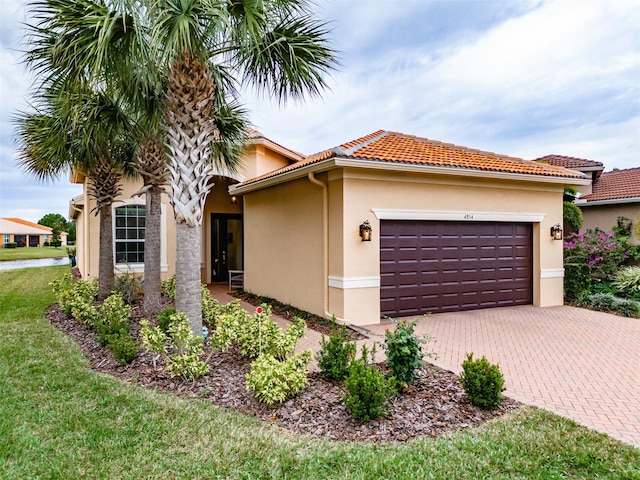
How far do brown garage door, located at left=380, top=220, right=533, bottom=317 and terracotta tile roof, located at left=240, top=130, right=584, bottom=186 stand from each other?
1500mm

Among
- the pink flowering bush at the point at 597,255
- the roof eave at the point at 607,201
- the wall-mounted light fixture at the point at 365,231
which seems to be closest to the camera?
the wall-mounted light fixture at the point at 365,231

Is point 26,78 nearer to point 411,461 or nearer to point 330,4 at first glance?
point 330,4

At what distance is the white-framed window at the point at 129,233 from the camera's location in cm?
1338

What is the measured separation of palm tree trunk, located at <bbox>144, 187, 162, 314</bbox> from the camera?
928cm

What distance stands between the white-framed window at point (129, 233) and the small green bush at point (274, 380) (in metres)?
10.4

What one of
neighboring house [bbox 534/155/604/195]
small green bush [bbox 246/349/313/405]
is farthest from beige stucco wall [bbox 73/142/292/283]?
neighboring house [bbox 534/155/604/195]

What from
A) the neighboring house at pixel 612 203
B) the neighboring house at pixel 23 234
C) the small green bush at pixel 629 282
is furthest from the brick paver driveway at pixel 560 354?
the neighboring house at pixel 23 234

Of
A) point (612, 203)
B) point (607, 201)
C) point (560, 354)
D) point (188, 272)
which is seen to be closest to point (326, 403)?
point (188, 272)

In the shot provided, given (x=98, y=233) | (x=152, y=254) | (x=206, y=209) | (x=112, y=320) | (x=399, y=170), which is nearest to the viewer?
(x=112, y=320)

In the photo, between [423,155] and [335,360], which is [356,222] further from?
[335,360]

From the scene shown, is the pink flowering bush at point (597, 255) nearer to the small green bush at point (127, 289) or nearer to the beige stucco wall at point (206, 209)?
the beige stucco wall at point (206, 209)

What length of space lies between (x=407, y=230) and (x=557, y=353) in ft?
13.3

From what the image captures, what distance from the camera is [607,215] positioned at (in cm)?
1670

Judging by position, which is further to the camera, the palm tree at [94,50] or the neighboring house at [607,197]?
the neighboring house at [607,197]
